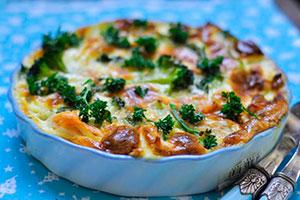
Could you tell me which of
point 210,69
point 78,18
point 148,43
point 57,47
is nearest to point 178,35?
point 148,43

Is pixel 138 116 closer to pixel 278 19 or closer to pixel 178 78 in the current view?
pixel 178 78

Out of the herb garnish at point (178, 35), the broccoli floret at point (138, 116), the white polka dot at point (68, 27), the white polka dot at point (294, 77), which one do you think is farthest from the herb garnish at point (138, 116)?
the white polka dot at point (68, 27)

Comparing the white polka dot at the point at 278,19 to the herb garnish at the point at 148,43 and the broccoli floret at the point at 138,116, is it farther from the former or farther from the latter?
the broccoli floret at the point at 138,116

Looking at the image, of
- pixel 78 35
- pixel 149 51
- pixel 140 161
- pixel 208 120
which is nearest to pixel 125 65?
pixel 149 51

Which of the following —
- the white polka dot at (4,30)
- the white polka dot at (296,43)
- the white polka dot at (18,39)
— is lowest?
the white polka dot at (4,30)

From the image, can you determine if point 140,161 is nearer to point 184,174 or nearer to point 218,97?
point 184,174

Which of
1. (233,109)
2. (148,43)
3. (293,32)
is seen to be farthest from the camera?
(293,32)
